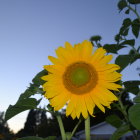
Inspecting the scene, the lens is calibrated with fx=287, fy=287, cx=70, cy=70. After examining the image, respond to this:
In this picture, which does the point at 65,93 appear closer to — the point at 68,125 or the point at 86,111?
the point at 86,111

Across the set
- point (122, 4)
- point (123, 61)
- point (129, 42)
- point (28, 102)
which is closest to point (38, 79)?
point (28, 102)

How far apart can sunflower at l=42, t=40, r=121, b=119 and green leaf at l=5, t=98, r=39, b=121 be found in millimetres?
263

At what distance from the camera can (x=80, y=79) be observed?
1.49 metres

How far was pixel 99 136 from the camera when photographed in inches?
1179

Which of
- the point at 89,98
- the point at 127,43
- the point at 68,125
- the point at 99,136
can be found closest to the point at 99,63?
the point at 89,98

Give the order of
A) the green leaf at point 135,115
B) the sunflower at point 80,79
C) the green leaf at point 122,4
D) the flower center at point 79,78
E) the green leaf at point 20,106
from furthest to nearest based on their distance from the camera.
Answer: the green leaf at point 122,4 < the green leaf at point 20,106 < the flower center at point 79,78 < the sunflower at point 80,79 < the green leaf at point 135,115

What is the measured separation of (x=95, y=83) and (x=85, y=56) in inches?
6.6

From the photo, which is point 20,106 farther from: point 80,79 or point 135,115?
point 135,115

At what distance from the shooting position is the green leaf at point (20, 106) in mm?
1650

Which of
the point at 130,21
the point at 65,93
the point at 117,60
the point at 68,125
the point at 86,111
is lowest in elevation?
the point at 86,111

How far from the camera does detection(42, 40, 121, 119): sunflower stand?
137 cm

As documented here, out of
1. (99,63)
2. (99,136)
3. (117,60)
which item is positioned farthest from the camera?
(99,136)

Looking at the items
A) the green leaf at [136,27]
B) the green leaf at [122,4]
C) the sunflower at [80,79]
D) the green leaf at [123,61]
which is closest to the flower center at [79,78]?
the sunflower at [80,79]

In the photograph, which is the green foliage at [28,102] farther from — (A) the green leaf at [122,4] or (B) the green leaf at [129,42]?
(A) the green leaf at [122,4]
